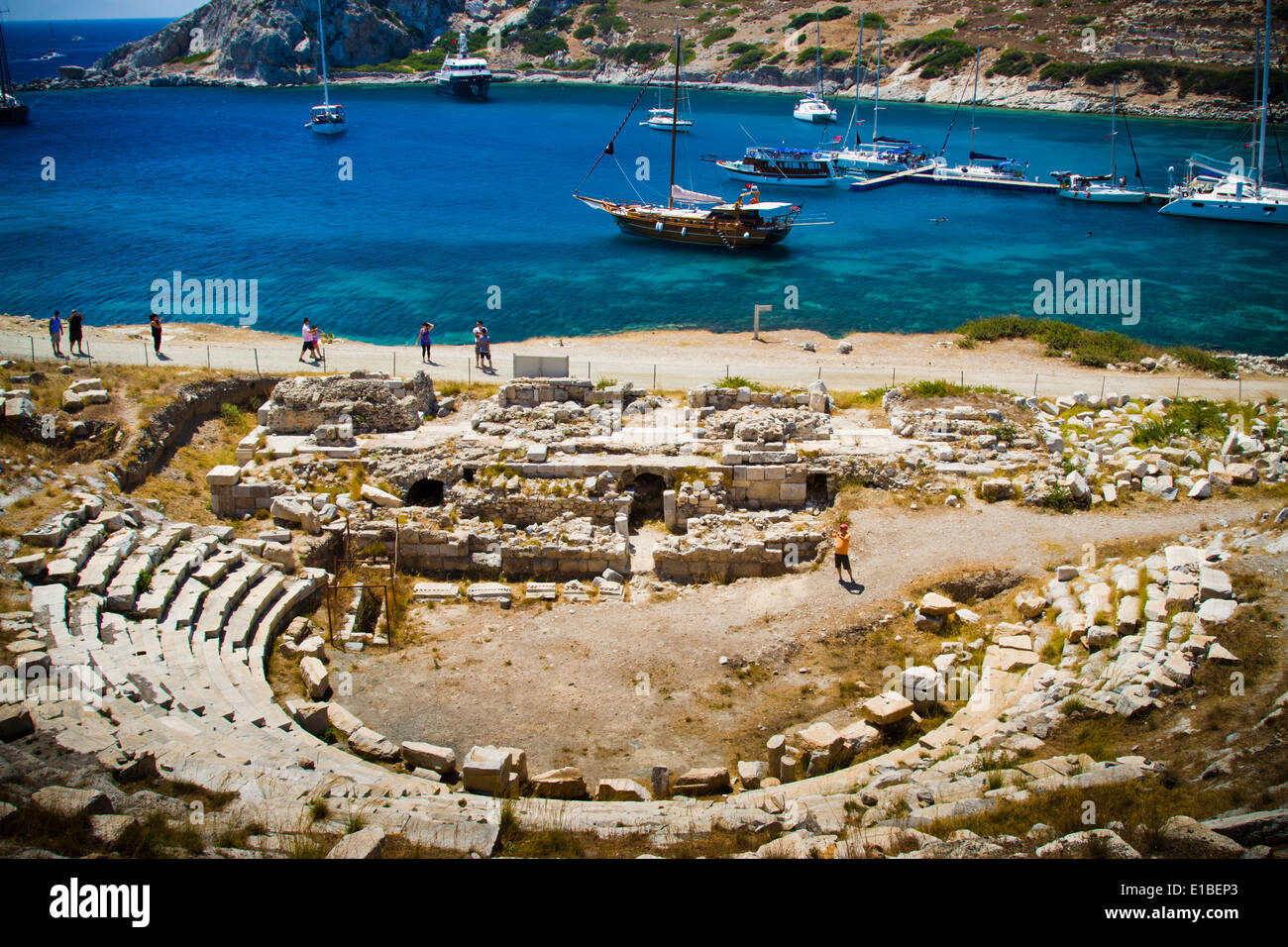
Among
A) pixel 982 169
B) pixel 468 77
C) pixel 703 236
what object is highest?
pixel 468 77

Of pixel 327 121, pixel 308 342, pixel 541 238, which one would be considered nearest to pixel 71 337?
pixel 308 342

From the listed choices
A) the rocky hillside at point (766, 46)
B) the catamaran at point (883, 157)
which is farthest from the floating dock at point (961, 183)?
the rocky hillside at point (766, 46)

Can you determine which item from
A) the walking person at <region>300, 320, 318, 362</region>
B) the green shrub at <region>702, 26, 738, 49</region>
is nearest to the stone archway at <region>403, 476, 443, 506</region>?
the walking person at <region>300, 320, 318, 362</region>

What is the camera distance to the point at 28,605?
16266 mm

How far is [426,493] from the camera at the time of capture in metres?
24.8

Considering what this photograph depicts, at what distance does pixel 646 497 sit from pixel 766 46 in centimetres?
14642

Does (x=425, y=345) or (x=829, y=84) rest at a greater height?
(x=829, y=84)

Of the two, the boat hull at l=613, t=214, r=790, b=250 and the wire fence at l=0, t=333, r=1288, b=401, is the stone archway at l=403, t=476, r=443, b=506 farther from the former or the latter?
the boat hull at l=613, t=214, r=790, b=250

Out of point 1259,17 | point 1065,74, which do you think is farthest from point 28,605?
point 1065,74

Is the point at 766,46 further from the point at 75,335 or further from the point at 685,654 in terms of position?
the point at 685,654

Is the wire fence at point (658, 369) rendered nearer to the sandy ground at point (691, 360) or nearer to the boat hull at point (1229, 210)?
the sandy ground at point (691, 360)

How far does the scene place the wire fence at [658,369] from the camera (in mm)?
33000

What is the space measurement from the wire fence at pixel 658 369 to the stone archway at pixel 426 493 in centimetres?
851
